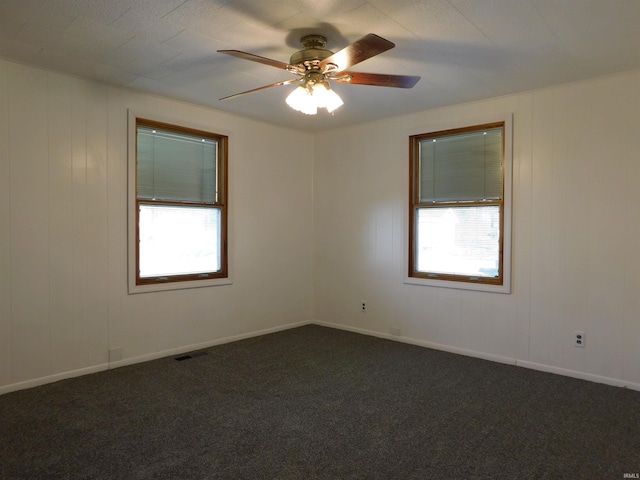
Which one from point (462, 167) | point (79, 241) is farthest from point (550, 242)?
point (79, 241)

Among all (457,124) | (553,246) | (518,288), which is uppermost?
(457,124)

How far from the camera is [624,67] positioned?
3221 millimetres

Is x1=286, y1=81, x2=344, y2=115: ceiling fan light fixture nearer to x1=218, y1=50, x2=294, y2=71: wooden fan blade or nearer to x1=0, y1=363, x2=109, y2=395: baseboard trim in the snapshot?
x1=218, y1=50, x2=294, y2=71: wooden fan blade

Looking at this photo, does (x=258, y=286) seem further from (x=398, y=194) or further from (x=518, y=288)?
(x=518, y=288)

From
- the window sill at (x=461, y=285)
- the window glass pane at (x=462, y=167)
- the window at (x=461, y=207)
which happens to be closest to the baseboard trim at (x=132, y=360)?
the window sill at (x=461, y=285)

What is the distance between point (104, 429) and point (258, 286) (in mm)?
2500

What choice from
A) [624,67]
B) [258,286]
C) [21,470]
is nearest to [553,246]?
[624,67]

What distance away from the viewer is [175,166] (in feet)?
13.9

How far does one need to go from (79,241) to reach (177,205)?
981mm

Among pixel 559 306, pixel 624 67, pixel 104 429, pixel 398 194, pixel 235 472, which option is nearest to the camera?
pixel 235 472

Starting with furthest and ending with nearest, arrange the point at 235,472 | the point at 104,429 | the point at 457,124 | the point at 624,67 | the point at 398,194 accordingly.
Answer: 1. the point at 398,194
2. the point at 457,124
3. the point at 624,67
4. the point at 104,429
5. the point at 235,472

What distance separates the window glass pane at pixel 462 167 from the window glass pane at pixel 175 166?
2.30 m

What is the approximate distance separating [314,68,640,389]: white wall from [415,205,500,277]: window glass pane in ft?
0.67

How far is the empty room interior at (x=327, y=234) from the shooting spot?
244 centimetres
